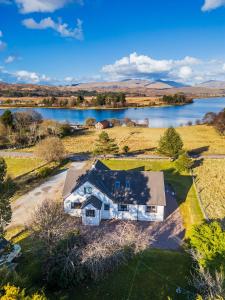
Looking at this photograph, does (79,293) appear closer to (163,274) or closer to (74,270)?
(74,270)

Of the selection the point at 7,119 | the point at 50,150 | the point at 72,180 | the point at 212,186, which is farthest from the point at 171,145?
the point at 7,119

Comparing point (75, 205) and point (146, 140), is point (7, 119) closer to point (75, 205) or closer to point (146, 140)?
point (146, 140)

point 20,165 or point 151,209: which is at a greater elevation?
point 151,209

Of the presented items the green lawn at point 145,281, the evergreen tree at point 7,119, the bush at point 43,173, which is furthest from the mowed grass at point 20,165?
the green lawn at point 145,281

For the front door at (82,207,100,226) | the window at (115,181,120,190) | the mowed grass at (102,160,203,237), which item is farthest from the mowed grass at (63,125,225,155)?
the front door at (82,207,100,226)

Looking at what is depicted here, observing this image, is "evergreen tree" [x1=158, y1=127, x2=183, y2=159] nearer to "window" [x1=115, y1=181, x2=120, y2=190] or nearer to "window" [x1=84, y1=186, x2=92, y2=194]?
"window" [x1=115, y1=181, x2=120, y2=190]

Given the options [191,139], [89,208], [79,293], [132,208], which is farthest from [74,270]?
[191,139]
